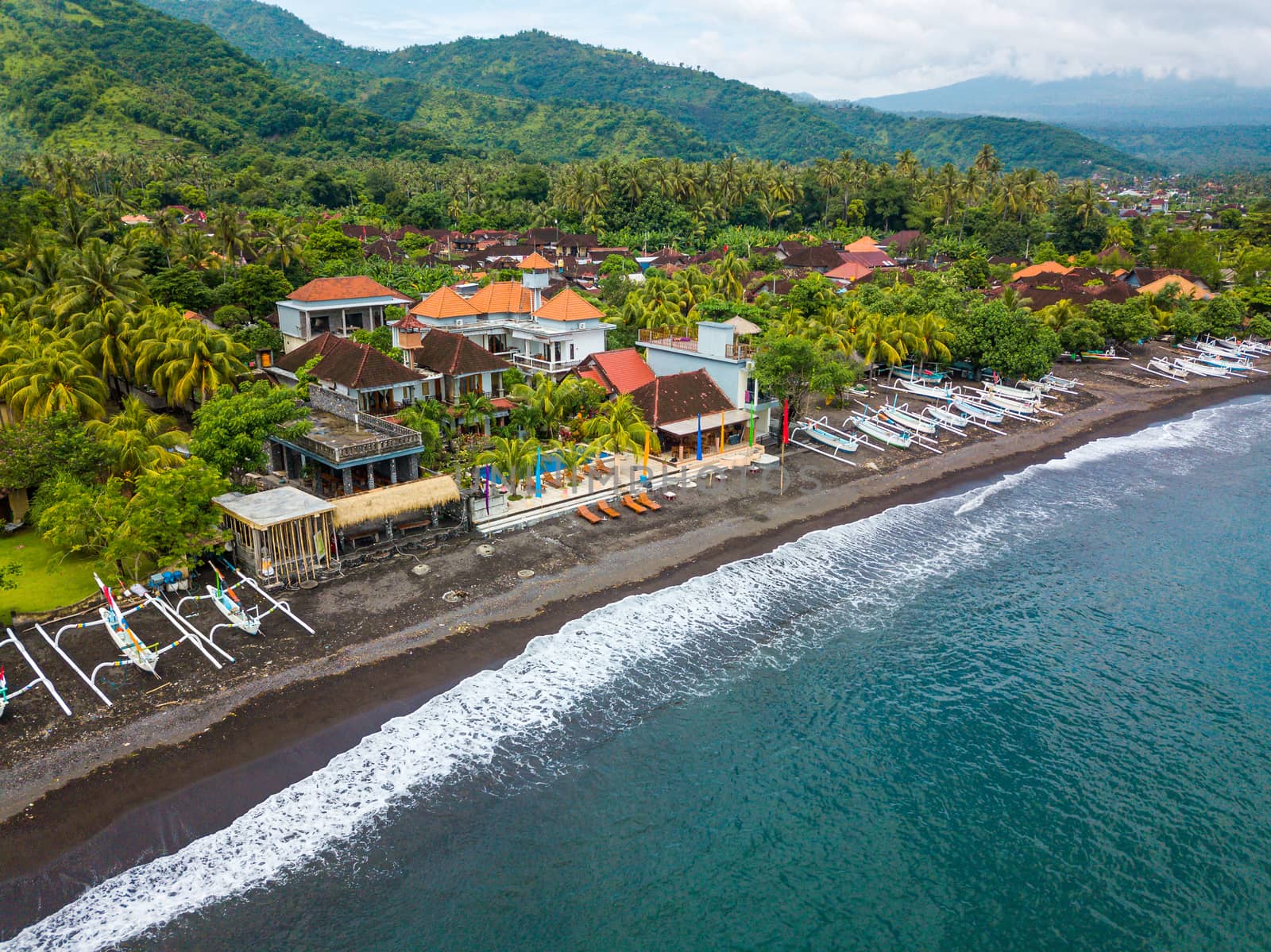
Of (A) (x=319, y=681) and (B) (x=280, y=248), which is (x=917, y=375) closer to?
(A) (x=319, y=681)

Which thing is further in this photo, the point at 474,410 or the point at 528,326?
the point at 528,326

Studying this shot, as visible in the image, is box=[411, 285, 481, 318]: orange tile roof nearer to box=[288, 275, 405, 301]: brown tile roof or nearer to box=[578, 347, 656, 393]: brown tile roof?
box=[288, 275, 405, 301]: brown tile roof

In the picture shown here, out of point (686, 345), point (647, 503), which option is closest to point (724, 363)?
point (686, 345)

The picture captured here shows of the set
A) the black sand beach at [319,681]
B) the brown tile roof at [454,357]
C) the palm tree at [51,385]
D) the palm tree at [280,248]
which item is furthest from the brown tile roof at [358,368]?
the palm tree at [280,248]

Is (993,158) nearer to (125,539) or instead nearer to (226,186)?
(226,186)

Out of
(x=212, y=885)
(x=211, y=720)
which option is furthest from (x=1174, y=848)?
(x=211, y=720)

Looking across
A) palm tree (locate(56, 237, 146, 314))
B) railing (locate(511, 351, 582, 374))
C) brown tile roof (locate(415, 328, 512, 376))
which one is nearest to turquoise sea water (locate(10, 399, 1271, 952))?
brown tile roof (locate(415, 328, 512, 376))
